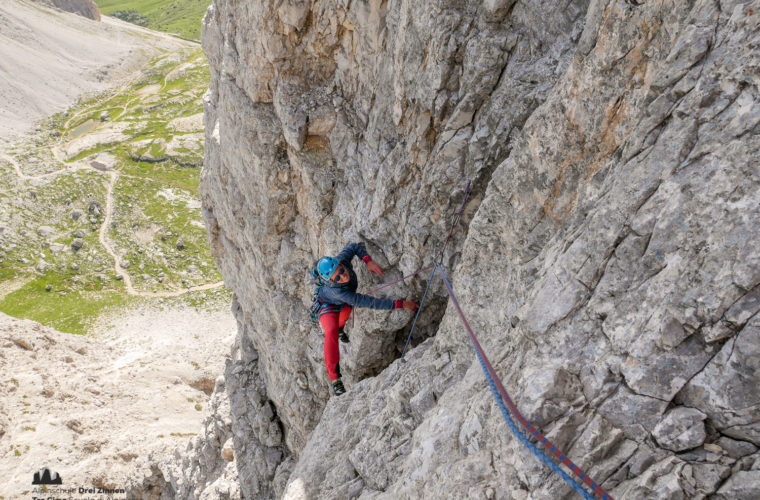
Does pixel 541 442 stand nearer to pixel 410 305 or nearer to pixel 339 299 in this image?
pixel 410 305

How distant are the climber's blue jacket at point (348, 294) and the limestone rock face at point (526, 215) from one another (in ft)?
1.87

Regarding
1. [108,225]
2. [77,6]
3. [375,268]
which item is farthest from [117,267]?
[77,6]

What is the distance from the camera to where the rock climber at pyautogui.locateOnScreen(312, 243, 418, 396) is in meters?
10.6

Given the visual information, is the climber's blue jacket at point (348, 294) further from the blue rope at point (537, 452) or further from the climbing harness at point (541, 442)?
the blue rope at point (537, 452)

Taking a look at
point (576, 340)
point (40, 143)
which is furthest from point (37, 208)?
point (576, 340)

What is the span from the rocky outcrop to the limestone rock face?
526 feet

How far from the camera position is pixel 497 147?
8281 mm

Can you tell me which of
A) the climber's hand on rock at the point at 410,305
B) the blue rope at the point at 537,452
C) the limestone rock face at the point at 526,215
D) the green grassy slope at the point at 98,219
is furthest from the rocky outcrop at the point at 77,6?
the blue rope at the point at 537,452

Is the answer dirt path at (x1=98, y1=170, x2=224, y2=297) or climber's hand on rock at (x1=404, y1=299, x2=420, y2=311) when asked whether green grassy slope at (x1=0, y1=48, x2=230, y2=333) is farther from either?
climber's hand on rock at (x1=404, y1=299, x2=420, y2=311)

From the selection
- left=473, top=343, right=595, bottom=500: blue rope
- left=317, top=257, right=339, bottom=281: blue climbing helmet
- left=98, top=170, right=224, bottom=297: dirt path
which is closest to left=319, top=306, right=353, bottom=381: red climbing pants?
left=317, top=257, right=339, bottom=281: blue climbing helmet

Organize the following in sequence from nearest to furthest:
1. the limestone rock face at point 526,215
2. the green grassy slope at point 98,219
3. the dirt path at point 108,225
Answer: the limestone rock face at point 526,215, the green grassy slope at point 98,219, the dirt path at point 108,225

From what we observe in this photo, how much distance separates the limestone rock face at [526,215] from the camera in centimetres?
361

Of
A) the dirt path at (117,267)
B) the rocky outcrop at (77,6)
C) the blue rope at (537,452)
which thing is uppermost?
the rocky outcrop at (77,6)

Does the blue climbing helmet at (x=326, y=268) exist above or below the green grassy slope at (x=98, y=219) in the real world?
below
